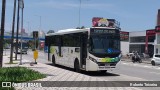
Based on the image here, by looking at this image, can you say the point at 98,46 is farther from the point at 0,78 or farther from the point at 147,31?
the point at 147,31

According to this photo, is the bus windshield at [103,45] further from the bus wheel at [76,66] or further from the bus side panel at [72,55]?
the bus wheel at [76,66]

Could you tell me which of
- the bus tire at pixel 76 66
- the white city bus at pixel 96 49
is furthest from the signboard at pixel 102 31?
the bus tire at pixel 76 66

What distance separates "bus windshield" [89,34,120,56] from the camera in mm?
24547

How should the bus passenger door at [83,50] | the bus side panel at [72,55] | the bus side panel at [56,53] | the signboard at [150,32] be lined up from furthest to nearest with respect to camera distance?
the signboard at [150,32]
the bus side panel at [56,53]
the bus side panel at [72,55]
the bus passenger door at [83,50]

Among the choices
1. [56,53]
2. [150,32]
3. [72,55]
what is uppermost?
[150,32]

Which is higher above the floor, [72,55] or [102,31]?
[102,31]

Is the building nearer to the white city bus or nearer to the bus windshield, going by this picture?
the white city bus

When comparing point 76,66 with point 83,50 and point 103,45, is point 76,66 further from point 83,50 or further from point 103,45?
point 103,45

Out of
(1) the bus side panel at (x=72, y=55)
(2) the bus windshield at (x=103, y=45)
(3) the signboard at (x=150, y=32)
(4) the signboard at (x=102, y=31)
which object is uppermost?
(3) the signboard at (x=150, y=32)

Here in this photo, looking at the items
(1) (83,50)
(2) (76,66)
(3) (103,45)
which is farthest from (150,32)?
(3) (103,45)

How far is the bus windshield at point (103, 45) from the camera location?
966 inches

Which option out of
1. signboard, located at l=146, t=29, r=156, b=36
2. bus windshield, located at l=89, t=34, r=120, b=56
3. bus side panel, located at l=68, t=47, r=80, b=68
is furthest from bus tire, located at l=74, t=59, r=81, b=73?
signboard, located at l=146, t=29, r=156, b=36

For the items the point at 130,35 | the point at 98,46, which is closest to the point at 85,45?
the point at 98,46

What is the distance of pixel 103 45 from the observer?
974 inches
